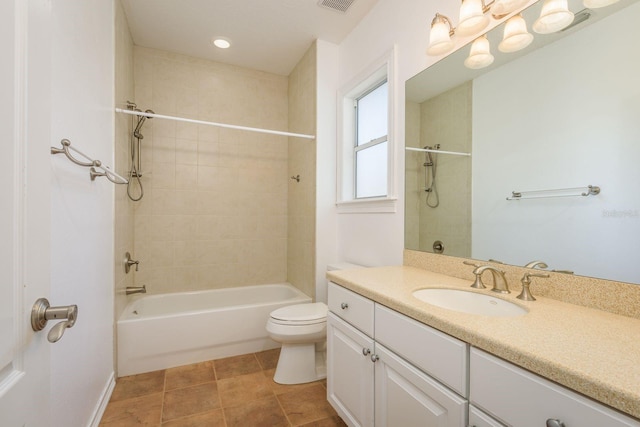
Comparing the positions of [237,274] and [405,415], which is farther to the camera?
[237,274]

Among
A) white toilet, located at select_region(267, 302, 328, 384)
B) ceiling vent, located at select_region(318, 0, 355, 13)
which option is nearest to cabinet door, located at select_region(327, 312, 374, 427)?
white toilet, located at select_region(267, 302, 328, 384)

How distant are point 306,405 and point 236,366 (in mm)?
712

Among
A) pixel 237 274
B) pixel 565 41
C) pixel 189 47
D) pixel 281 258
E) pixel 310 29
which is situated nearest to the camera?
pixel 565 41

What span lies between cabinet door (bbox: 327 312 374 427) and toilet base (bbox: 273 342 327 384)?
461 millimetres

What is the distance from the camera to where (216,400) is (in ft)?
5.71

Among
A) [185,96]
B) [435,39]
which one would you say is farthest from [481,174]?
[185,96]

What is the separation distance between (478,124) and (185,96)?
2.63m

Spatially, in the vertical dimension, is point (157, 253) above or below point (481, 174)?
below

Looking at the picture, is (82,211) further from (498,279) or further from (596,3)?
(596,3)

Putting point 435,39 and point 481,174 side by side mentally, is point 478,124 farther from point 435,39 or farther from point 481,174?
point 435,39

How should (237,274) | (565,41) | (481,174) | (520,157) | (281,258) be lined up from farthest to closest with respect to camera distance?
(281,258) → (237,274) → (481,174) → (520,157) → (565,41)

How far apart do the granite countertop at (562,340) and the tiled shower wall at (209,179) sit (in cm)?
215

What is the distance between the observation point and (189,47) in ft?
8.71

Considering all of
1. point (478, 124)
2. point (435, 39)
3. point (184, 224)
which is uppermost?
point (435, 39)
